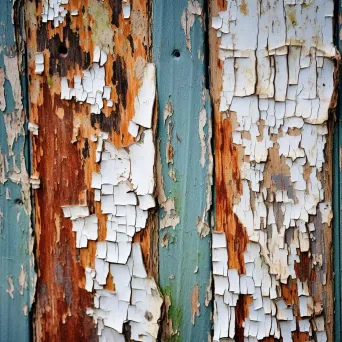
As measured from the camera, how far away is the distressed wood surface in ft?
3.21

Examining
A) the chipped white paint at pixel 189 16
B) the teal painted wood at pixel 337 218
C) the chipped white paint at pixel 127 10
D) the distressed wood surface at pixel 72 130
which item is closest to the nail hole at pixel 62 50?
the distressed wood surface at pixel 72 130

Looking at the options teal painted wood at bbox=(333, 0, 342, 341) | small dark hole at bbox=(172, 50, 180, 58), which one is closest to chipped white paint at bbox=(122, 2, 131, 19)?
small dark hole at bbox=(172, 50, 180, 58)

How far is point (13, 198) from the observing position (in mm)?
1053

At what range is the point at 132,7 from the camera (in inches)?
38.1

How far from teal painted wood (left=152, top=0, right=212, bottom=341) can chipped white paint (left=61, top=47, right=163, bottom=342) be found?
0.09 ft

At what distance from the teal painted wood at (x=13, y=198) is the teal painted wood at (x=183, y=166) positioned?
29 cm

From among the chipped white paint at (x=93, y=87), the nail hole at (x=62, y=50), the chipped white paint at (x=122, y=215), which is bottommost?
the chipped white paint at (x=122, y=215)

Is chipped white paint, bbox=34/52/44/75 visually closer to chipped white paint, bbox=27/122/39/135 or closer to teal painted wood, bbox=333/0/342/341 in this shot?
chipped white paint, bbox=27/122/39/135

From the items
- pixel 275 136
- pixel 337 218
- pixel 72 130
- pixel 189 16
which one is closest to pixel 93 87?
pixel 72 130

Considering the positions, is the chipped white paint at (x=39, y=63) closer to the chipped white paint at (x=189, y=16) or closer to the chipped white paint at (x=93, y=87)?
the chipped white paint at (x=93, y=87)

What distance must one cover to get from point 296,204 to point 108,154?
376 millimetres

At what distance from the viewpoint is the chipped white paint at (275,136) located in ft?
2.96

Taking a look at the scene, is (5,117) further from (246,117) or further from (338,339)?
(338,339)

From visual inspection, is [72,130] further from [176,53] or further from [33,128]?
[176,53]
